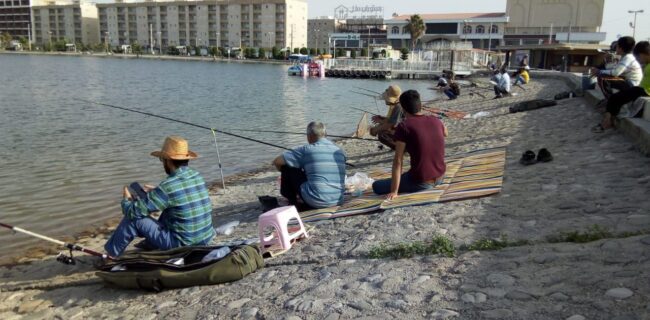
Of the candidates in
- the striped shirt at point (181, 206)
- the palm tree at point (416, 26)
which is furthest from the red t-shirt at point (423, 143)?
the palm tree at point (416, 26)

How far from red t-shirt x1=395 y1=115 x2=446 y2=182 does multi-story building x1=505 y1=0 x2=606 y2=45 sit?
345 feet

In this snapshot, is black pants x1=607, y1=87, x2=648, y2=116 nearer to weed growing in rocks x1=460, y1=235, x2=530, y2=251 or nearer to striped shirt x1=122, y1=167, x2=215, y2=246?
weed growing in rocks x1=460, y1=235, x2=530, y2=251

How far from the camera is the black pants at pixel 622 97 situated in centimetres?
848

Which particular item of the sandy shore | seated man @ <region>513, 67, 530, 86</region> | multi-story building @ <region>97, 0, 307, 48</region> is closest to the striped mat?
the sandy shore

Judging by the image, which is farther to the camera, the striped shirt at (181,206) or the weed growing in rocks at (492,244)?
the striped shirt at (181,206)

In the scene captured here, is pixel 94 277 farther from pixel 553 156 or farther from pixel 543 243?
pixel 553 156

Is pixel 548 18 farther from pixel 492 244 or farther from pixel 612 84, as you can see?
pixel 492 244

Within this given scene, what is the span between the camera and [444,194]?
6.12m

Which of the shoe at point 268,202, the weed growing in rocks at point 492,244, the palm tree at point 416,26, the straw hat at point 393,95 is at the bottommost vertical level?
the shoe at point 268,202

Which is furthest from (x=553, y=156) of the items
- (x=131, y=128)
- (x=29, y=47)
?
(x=29, y=47)

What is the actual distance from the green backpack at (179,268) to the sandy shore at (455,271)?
0.10 m

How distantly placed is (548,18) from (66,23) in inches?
5385

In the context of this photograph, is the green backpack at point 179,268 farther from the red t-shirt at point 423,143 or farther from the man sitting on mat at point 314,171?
the red t-shirt at point 423,143

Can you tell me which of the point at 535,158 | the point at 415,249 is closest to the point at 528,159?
the point at 535,158
